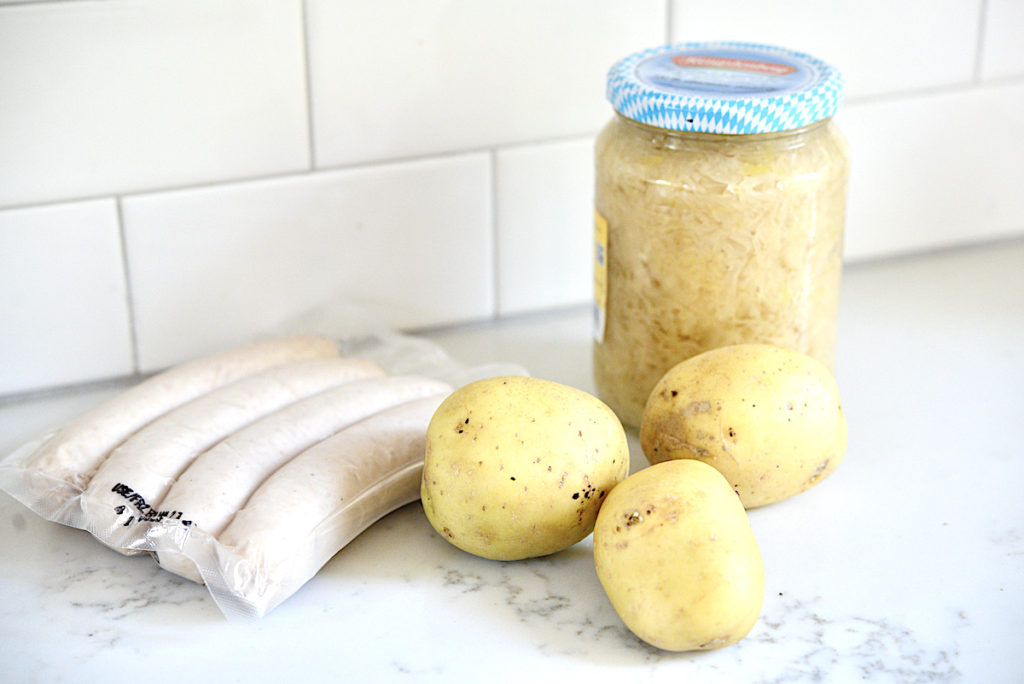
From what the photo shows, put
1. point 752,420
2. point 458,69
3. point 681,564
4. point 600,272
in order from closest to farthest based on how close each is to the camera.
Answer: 1. point 681,564
2. point 752,420
3. point 600,272
4. point 458,69

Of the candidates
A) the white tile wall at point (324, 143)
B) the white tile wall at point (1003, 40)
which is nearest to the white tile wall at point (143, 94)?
the white tile wall at point (324, 143)

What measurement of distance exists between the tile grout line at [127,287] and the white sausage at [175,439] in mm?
177

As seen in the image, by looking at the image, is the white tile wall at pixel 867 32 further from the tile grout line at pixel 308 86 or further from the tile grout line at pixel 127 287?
the tile grout line at pixel 127 287

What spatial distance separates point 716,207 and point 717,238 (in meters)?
0.02

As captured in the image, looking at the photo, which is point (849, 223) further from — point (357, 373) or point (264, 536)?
point (264, 536)

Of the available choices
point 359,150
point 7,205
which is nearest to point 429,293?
point 359,150

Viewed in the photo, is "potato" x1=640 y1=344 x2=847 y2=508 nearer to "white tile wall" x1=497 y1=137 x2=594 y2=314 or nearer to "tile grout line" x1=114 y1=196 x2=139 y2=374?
"white tile wall" x1=497 y1=137 x2=594 y2=314

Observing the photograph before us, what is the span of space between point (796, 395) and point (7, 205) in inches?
25.2

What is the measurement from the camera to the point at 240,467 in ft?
2.40

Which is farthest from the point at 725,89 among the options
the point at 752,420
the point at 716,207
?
the point at 752,420

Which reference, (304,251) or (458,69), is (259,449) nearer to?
(304,251)

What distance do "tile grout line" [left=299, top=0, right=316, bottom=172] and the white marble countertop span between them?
32 centimetres

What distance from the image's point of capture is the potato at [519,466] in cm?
69

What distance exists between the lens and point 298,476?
0.72 m
